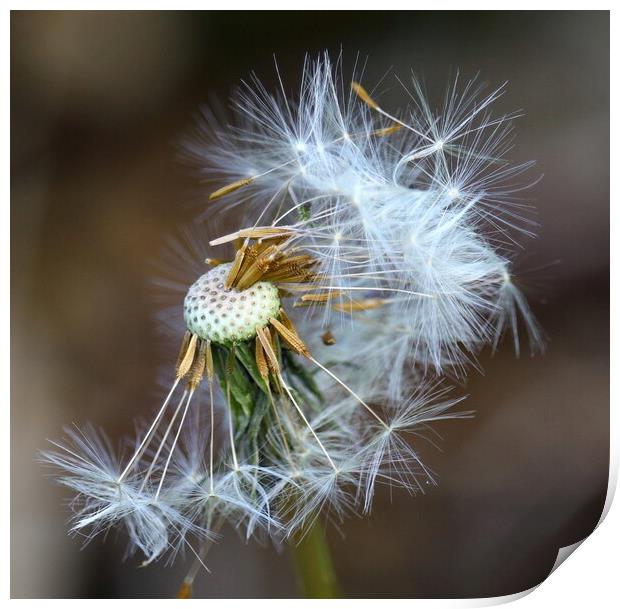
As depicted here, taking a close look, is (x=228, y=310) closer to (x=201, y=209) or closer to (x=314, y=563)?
(x=314, y=563)

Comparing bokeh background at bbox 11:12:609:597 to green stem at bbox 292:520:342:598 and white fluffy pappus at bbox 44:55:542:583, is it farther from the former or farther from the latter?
green stem at bbox 292:520:342:598

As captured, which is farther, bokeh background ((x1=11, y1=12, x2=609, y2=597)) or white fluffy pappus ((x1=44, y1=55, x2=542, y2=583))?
bokeh background ((x1=11, y1=12, x2=609, y2=597))

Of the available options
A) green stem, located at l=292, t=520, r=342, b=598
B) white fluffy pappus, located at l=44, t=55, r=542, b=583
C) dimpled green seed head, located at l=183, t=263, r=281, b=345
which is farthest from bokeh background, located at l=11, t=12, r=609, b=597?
dimpled green seed head, located at l=183, t=263, r=281, b=345

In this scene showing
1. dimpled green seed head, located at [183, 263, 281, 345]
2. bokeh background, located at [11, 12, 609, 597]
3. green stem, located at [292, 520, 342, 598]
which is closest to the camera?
dimpled green seed head, located at [183, 263, 281, 345]

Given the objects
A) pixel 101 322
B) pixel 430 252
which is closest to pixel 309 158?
pixel 430 252

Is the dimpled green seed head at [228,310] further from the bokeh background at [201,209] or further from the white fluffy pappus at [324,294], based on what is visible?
the bokeh background at [201,209]

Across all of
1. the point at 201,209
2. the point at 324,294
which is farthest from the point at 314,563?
the point at 201,209
